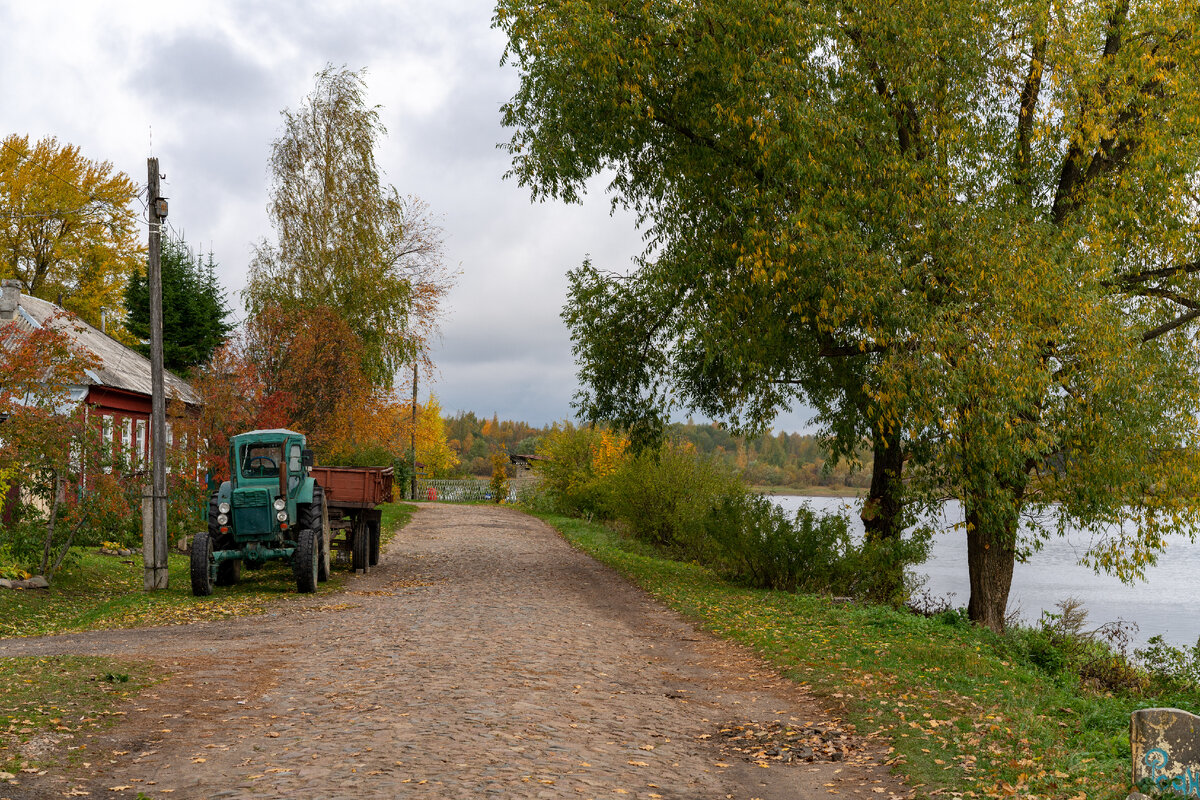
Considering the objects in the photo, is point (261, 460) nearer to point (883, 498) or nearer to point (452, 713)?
point (452, 713)

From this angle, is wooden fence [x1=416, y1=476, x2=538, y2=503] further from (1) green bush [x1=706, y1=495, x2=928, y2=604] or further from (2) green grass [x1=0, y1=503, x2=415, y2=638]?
(1) green bush [x1=706, y1=495, x2=928, y2=604]

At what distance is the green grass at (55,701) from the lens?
6.65m

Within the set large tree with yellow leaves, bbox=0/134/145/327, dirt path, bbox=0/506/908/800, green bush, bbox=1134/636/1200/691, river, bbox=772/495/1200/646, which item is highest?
large tree with yellow leaves, bbox=0/134/145/327

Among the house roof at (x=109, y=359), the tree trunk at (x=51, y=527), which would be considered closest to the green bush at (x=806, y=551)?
the tree trunk at (x=51, y=527)

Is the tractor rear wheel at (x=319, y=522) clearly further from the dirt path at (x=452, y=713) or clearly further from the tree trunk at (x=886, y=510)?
the tree trunk at (x=886, y=510)

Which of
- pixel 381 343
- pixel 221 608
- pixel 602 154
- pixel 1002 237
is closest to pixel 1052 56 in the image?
pixel 1002 237

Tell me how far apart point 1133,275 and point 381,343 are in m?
21.8

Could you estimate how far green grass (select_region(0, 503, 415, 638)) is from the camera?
12.9 m

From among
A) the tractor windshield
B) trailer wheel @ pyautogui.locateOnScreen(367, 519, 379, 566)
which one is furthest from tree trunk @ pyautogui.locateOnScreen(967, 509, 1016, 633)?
trailer wheel @ pyautogui.locateOnScreen(367, 519, 379, 566)

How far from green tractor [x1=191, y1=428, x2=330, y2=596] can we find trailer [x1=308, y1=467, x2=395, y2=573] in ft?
7.24

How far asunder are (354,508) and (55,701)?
1096cm

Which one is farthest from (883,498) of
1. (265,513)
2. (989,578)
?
(265,513)

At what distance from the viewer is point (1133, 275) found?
14578mm

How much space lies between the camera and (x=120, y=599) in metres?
14.7
